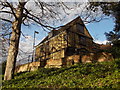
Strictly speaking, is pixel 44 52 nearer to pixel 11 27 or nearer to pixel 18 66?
pixel 18 66

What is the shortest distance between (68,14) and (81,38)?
46.0 ft

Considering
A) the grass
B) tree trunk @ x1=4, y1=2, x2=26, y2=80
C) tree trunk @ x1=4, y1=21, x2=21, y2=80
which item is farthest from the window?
the grass

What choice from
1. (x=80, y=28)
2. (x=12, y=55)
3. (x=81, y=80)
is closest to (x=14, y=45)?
(x=12, y=55)

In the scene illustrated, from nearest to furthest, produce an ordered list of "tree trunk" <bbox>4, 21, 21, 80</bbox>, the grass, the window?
1. the grass
2. "tree trunk" <bbox>4, 21, 21, 80</bbox>
3. the window

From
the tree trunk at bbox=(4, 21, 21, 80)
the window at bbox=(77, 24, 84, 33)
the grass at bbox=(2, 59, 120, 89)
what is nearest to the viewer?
the grass at bbox=(2, 59, 120, 89)

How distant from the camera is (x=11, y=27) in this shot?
8.57 metres

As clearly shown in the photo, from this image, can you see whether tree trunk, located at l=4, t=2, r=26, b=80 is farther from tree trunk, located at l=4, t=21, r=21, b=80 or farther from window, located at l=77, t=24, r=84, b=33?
window, located at l=77, t=24, r=84, b=33

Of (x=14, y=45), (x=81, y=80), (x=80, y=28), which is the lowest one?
(x=81, y=80)

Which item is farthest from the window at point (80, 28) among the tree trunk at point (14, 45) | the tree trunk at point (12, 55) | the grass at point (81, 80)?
the grass at point (81, 80)

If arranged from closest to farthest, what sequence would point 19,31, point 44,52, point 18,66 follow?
point 19,31 → point 18,66 → point 44,52

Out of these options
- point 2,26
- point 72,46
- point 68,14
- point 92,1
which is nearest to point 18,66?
point 72,46

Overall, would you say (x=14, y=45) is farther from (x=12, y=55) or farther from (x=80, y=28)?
(x=80, y=28)

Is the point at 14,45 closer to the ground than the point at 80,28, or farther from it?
closer to the ground

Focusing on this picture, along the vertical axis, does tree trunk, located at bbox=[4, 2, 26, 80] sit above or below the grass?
above
